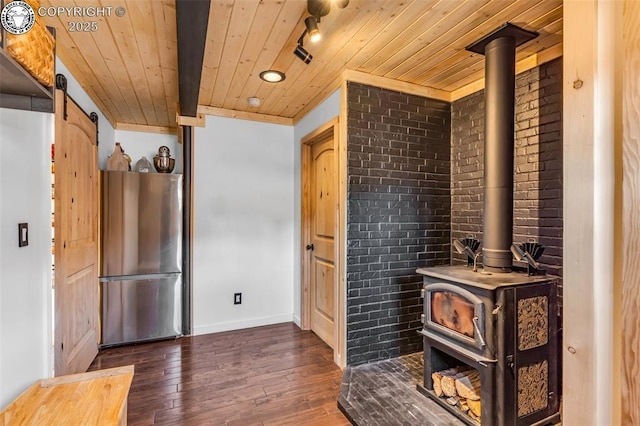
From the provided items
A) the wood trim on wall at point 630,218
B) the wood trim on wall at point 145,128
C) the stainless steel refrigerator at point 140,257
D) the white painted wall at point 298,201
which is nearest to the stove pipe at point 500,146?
the wood trim on wall at point 630,218

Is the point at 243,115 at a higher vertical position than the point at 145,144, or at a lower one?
higher

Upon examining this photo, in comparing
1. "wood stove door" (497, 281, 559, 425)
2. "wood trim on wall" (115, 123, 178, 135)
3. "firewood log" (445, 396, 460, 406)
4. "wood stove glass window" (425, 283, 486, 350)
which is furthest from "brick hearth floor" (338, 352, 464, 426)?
"wood trim on wall" (115, 123, 178, 135)

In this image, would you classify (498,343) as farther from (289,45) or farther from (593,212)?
(289,45)

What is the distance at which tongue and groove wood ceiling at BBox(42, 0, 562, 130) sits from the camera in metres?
1.75

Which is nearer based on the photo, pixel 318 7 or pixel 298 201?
pixel 318 7

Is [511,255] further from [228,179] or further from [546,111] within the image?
[228,179]

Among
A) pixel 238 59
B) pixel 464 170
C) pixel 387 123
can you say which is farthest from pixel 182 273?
pixel 464 170

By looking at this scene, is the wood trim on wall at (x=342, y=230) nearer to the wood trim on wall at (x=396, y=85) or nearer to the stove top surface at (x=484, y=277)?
the wood trim on wall at (x=396, y=85)

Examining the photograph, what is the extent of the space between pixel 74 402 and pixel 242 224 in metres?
2.30

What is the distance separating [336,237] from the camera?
2748 mm

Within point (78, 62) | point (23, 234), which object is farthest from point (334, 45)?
point (23, 234)

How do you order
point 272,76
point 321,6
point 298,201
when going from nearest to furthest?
1. point 321,6
2. point 272,76
3. point 298,201

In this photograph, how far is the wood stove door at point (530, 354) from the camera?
173 centimetres

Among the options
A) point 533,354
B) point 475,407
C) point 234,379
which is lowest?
point 234,379
